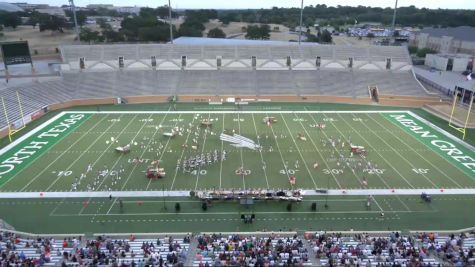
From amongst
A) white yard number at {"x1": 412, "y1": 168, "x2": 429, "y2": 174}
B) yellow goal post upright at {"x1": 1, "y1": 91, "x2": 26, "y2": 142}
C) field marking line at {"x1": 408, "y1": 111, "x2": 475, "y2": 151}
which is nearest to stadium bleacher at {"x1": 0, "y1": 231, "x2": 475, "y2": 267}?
white yard number at {"x1": 412, "y1": 168, "x2": 429, "y2": 174}

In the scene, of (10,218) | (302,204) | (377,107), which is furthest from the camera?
(377,107)

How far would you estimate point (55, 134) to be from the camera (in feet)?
111

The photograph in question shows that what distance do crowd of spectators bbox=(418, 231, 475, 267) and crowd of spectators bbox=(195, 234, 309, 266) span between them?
18.2 ft

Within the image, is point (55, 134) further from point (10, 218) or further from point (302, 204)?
point (302, 204)

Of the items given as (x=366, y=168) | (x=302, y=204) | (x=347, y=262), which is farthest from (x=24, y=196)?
(x=366, y=168)

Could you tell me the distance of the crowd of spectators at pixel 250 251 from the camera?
15215mm

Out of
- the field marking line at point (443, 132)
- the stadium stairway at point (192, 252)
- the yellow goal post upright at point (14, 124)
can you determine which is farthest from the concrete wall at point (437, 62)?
the yellow goal post upright at point (14, 124)

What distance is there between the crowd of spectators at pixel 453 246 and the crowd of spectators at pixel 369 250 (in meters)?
0.49

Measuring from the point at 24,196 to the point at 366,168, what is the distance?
22353 mm

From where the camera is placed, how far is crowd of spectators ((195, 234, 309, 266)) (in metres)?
15.2

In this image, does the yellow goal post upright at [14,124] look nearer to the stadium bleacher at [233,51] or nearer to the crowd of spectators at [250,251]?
the stadium bleacher at [233,51]

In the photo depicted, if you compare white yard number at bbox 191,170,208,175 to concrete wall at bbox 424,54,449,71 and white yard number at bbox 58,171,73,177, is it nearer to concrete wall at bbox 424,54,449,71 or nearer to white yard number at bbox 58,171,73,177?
white yard number at bbox 58,171,73,177

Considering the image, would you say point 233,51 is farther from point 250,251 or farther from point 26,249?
point 26,249

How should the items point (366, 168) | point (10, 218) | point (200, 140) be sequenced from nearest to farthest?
point (10, 218) → point (366, 168) → point (200, 140)
